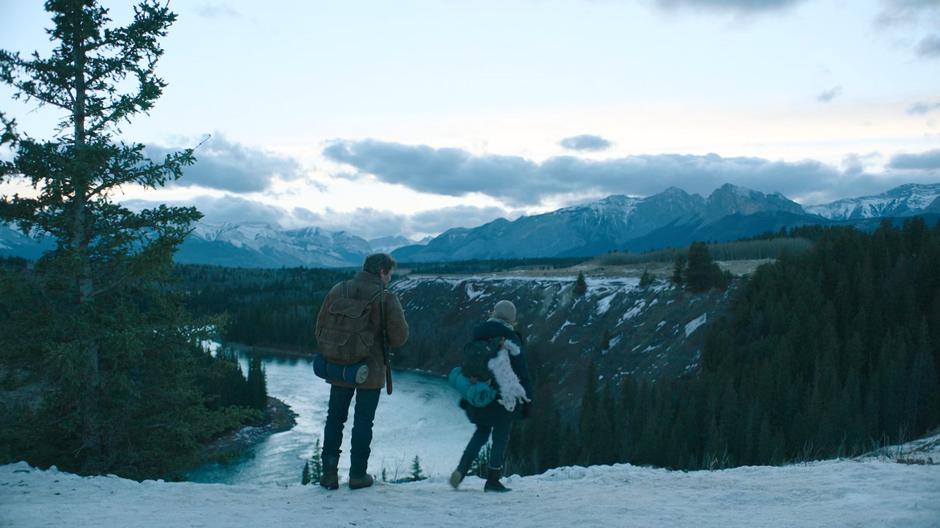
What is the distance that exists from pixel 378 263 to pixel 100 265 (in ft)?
32.3

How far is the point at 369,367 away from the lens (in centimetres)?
1083

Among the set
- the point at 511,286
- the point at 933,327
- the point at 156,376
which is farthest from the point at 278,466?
the point at 511,286

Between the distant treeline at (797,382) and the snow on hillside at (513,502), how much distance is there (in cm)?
3706

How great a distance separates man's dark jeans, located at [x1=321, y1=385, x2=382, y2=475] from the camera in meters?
10.9

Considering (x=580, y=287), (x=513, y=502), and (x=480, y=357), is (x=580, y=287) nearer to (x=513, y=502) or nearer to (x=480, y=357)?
(x=480, y=357)

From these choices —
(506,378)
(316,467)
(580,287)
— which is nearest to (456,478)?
(506,378)

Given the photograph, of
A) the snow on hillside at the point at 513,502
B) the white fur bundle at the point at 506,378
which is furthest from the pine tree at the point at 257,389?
the white fur bundle at the point at 506,378

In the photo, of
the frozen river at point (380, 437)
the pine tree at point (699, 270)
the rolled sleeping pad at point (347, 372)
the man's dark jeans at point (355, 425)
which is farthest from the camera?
the pine tree at point (699, 270)

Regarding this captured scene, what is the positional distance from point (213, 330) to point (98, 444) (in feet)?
12.2

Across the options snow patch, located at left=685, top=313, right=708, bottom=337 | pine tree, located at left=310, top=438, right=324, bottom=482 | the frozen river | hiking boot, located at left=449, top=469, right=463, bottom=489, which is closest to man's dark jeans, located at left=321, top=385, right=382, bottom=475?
hiking boot, located at left=449, top=469, right=463, bottom=489

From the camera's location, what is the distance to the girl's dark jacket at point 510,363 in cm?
1118

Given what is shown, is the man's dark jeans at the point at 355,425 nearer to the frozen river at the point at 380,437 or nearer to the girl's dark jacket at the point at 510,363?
the girl's dark jacket at the point at 510,363

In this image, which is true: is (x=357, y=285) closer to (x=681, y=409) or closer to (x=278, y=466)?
(x=278, y=466)

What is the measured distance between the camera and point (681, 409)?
63281 mm
